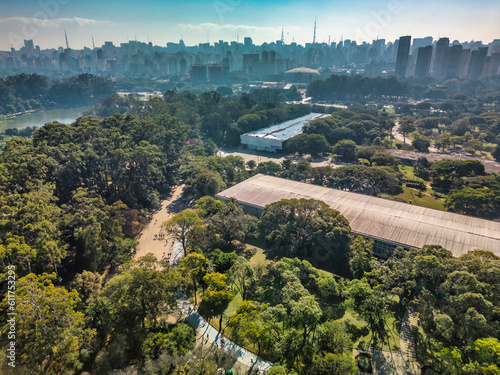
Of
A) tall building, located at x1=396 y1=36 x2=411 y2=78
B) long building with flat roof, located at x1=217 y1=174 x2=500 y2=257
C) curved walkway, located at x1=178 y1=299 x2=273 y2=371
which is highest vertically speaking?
tall building, located at x1=396 y1=36 x2=411 y2=78

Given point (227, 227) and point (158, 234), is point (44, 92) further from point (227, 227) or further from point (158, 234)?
point (227, 227)

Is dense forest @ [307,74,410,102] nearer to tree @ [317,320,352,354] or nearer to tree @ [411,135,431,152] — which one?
tree @ [411,135,431,152]

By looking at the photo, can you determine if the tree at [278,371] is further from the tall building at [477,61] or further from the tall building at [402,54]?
the tall building at [477,61]

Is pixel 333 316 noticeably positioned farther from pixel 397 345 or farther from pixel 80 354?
pixel 80 354

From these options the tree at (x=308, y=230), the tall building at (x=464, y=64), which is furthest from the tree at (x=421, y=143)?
the tall building at (x=464, y=64)

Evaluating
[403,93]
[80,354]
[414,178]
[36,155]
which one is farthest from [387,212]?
[403,93]

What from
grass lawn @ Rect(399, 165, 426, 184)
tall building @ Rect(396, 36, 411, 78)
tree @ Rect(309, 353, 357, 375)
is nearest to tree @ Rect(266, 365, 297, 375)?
tree @ Rect(309, 353, 357, 375)

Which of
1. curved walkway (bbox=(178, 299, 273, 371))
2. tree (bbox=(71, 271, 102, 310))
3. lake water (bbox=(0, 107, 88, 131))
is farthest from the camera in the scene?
lake water (bbox=(0, 107, 88, 131))
